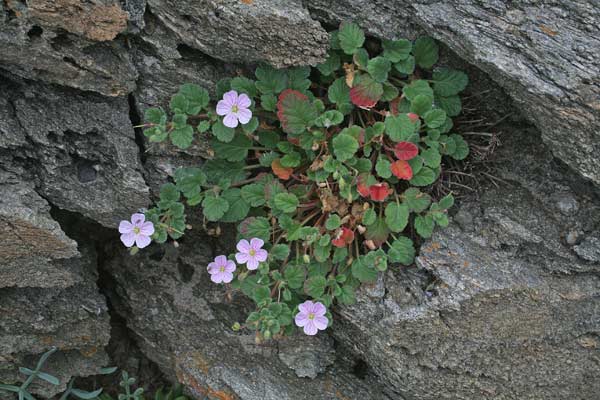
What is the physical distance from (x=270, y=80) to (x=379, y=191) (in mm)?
788

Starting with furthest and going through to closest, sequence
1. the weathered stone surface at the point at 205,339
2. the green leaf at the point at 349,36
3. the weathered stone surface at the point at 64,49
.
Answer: the weathered stone surface at the point at 205,339 → the green leaf at the point at 349,36 → the weathered stone surface at the point at 64,49

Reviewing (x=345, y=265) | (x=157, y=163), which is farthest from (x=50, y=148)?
(x=345, y=265)

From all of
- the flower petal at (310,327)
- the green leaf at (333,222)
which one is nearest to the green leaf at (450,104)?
the green leaf at (333,222)

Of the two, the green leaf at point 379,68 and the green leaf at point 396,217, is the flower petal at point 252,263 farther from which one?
the green leaf at point 379,68

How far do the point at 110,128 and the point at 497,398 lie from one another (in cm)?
247

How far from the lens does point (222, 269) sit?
3.20 meters

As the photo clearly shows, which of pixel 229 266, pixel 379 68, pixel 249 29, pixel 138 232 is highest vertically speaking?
pixel 249 29

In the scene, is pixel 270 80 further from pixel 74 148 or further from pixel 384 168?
pixel 74 148

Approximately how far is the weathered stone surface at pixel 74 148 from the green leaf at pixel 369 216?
45.0 inches

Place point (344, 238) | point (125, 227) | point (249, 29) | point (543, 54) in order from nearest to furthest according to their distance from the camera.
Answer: point (543, 54) → point (249, 29) → point (125, 227) → point (344, 238)

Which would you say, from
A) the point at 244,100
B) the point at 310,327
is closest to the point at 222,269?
the point at 310,327

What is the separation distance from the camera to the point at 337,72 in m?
3.27

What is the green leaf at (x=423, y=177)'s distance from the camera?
10.3 feet

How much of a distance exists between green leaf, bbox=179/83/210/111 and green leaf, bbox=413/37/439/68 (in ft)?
3.50
